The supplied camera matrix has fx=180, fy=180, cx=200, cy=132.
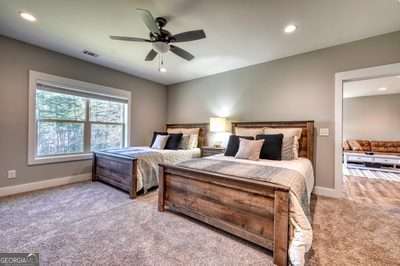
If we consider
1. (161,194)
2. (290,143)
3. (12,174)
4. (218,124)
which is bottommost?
(161,194)

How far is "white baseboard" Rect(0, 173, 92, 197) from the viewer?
303 centimetres

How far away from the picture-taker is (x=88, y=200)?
9.41ft

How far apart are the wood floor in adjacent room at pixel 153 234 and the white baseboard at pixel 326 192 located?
0.62 feet

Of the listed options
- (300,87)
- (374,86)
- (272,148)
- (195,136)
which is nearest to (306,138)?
(272,148)

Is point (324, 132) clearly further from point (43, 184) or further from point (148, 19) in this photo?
point (43, 184)

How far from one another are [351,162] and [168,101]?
641 cm

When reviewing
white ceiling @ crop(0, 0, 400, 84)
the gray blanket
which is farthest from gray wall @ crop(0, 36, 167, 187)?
the gray blanket

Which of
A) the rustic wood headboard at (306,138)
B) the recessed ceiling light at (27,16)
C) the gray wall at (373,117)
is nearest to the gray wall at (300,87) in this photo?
the rustic wood headboard at (306,138)

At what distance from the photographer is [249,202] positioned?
1755 mm

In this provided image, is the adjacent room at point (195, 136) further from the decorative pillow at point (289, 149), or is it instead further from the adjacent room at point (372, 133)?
the adjacent room at point (372, 133)

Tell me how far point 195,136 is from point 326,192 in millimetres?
2924

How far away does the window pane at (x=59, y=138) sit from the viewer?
348cm

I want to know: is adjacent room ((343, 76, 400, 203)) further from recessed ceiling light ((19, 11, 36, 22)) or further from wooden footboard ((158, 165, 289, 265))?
recessed ceiling light ((19, 11, 36, 22))

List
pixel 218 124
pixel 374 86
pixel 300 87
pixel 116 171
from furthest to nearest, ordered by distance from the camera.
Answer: pixel 374 86
pixel 218 124
pixel 300 87
pixel 116 171
